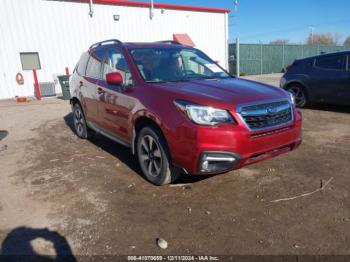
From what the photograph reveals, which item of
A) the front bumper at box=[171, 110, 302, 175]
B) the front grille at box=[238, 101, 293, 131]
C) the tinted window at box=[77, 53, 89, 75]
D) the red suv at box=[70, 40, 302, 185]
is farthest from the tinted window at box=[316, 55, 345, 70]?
the tinted window at box=[77, 53, 89, 75]

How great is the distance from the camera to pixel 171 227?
3012mm

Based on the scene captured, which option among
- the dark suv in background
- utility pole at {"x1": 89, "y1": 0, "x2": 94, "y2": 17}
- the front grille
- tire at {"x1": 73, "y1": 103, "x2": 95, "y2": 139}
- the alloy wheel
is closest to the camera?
the front grille

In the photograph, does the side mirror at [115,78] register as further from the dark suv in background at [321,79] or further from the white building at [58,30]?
the white building at [58,30]

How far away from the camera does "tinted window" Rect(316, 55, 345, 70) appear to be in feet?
24.8

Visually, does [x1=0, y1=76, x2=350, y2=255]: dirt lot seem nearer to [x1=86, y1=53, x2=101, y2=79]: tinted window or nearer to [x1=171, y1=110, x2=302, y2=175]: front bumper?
[x1=171, y1=110, x2=302, y2=175]: front bumper

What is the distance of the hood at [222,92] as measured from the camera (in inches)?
127

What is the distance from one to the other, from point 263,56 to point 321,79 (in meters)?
19.6

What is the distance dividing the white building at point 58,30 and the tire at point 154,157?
524 inches

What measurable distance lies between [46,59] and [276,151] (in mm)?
14718

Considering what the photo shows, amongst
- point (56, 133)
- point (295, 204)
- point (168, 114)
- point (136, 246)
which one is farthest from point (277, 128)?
point (56, 133)

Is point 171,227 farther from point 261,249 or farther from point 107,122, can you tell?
point 107,122

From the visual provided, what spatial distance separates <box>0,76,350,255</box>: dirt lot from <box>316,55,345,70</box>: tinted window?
299 cm

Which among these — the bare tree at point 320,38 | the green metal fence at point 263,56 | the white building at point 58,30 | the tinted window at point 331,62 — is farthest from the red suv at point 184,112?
the bare tree at point 320,38

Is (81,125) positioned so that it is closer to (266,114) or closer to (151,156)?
(151,156)
